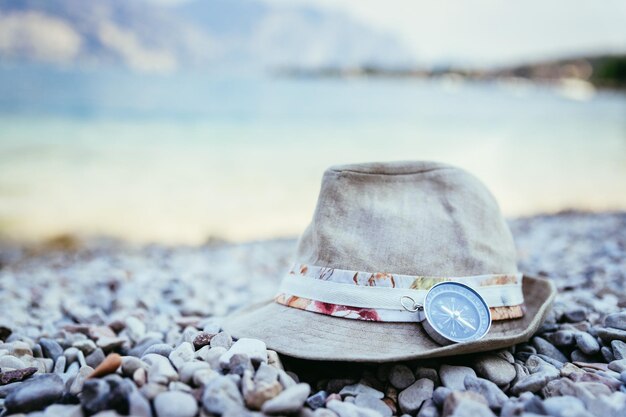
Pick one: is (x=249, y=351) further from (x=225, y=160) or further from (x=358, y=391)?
(x=225, y=160)

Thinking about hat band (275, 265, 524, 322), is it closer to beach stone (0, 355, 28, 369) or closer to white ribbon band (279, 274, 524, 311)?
white ribbon band (279, 274, 524, 311)

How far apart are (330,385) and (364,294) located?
0.35 meters

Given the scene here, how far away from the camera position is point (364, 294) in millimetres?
1989

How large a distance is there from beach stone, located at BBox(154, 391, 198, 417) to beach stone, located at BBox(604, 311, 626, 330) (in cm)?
179

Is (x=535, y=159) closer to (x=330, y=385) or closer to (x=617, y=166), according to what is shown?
(x=617, y=166)

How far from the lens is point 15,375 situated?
1.96m

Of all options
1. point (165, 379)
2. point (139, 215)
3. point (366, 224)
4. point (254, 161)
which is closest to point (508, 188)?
point (254, 161)

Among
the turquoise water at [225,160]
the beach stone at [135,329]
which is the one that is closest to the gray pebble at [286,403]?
the beach stone at [135,329]

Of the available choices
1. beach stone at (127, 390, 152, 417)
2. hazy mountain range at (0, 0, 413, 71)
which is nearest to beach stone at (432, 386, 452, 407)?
beach stone at (127, 390, 152, 417)

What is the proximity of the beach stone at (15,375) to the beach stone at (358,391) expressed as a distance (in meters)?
1.18

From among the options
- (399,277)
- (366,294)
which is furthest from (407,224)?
(366,294)

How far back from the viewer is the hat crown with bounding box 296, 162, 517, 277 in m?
2.09

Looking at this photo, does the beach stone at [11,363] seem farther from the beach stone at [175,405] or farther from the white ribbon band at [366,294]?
the white ribbon band at [366,294]

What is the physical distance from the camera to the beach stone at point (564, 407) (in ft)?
4.88
